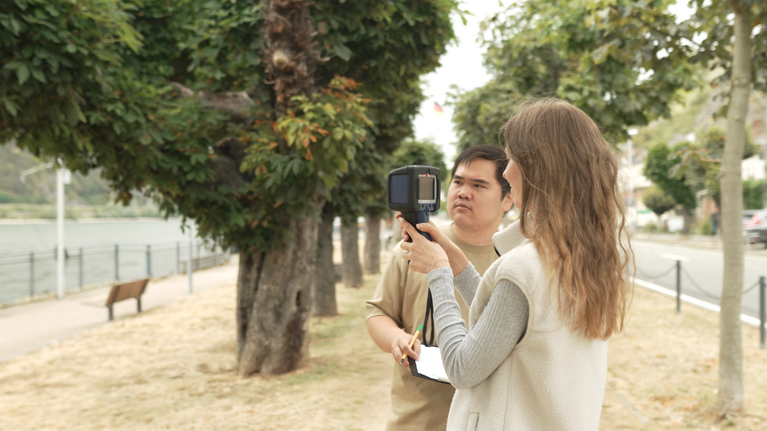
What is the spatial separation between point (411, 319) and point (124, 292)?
10177mm

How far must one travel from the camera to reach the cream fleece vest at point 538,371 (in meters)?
1.15

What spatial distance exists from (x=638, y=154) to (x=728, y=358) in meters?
80.7

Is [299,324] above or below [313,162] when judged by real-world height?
below

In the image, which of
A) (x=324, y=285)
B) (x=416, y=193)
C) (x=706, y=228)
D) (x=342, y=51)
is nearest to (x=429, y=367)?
(x=416, y=193)

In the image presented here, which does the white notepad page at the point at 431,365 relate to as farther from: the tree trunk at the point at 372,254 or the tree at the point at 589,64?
the tree trunk at the point at 372,254

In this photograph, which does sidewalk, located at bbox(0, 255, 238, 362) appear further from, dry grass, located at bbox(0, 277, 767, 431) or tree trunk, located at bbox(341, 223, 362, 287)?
tree trunk, located at bbox(341, 223, 362, 287)

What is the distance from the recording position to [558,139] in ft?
4.07

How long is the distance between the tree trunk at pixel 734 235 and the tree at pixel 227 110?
306 cm

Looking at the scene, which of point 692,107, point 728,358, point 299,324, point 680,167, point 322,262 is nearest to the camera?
point 728,358

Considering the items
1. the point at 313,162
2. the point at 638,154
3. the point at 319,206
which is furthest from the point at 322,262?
the point at 638,154

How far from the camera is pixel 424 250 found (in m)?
1.44

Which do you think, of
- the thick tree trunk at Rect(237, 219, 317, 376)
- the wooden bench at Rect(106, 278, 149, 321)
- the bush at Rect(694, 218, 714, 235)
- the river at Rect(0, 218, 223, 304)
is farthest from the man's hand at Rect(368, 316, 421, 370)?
the bush at Rect(694, 218, 714, 235)

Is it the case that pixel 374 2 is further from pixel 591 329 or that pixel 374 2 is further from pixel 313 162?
pixel 591 329

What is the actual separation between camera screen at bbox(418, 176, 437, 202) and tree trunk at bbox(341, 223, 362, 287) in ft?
42.1
